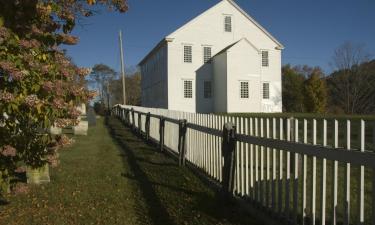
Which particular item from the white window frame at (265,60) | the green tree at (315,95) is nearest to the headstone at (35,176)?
the white window frame at (265,60)

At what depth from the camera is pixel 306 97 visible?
6009cm

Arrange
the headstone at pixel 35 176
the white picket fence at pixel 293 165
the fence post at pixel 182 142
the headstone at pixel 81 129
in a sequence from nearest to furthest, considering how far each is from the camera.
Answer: the white picket fence at pixel 293 165
the headstone at pixel 35 176
the fence post at pixel 182 142
the headstone at pixel 81 129

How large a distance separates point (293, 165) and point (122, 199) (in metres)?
3.06

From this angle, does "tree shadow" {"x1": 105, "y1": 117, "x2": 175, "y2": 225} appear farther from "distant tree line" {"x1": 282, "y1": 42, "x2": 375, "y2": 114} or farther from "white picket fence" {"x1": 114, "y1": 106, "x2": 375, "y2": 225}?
"distant tree line" {"x1": 282, "y1": 42, "x2": 375, "y2": 114}

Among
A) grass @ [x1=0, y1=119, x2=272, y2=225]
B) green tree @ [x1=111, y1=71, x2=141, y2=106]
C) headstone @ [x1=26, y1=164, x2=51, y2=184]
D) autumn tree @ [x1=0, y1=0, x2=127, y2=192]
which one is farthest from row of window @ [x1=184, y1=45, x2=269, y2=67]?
green tree @ [x1=111, y1=71, x2=141, y2=106]

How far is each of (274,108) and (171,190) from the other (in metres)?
34.1

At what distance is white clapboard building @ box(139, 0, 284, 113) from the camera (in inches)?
1491

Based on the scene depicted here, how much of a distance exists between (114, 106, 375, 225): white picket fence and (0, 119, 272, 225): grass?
44 centimetres

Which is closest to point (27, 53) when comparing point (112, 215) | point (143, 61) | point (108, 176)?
point (112, 215)

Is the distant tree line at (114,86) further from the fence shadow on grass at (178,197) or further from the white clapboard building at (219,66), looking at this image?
the fence shadow on grass at (178,197)

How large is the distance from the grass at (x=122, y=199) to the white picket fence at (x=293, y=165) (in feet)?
1.44

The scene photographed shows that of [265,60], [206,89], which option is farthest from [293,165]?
[265,60]

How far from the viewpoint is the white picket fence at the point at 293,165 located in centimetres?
403

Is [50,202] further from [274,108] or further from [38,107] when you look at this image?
[274,108]
